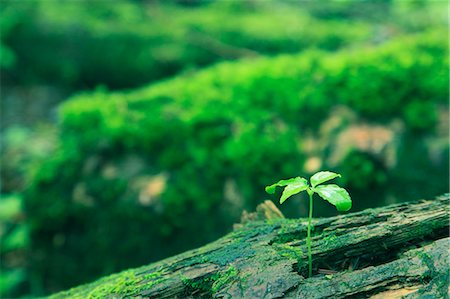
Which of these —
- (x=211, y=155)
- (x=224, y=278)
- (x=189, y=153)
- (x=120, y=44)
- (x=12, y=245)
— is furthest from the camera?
(x=120, y=44)

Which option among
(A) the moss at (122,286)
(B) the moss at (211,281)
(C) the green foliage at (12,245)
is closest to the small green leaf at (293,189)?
(B) the moss at (211,281)

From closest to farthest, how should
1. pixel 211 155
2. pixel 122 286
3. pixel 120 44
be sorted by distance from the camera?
pixel 122 286 → pixel 211 155 → pixel 120 44

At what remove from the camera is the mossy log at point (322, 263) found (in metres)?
1.40

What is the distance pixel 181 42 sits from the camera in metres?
7.30

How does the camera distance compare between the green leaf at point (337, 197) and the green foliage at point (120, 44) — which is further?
the green foliage at point (120, 44)

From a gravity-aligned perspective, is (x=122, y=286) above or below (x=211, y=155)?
below

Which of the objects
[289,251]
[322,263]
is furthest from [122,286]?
[322,263]

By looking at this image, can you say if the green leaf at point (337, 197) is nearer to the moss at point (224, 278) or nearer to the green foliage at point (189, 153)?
the moss at point (224, 278)

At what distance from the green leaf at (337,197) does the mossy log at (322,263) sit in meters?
0.27

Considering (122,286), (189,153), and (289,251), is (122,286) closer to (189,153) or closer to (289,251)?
(289,251)

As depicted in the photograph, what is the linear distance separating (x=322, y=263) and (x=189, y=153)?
228cm

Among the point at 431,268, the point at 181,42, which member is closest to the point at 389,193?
the point at 431,268

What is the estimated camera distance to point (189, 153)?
12.1ft

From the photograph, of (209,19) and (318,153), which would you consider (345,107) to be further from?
(209,19)
